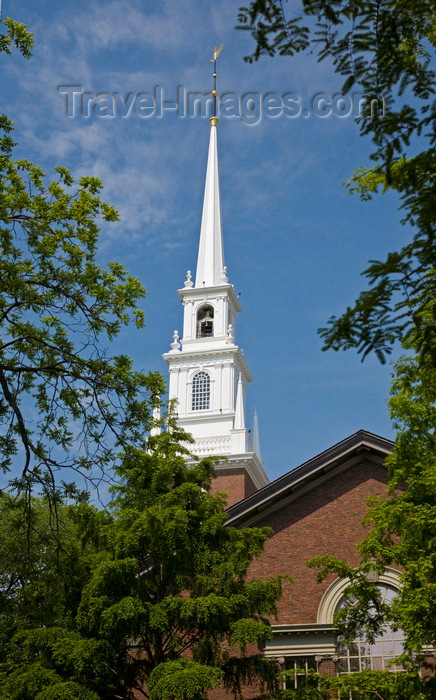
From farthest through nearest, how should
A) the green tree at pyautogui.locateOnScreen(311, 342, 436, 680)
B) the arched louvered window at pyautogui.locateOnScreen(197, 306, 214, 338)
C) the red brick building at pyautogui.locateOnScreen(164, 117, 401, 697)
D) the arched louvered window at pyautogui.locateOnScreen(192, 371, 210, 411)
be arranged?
1. the arched louvered window at pyautogui.locateOnScreen(197, 306, 214, 338)
2. the arched louvered window at pyautogui.locateOnScreen(192, 371, 210, 411)
3. the red brick building at pyautogui.locateOnScreen(164, 117, 401, 697)
4. the green tree at pyautogui.locateOnScreen(311, 342, 436, 680)

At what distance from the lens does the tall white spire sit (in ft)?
160

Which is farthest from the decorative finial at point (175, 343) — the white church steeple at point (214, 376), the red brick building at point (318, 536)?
the red brick building at point (318, 536)

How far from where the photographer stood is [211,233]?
5156 centimetres

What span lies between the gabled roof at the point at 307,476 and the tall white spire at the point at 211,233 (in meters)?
26.6

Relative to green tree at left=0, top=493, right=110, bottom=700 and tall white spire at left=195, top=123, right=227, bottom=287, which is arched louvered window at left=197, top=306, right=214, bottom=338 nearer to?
tall white spire at left=195, top=123, right=227, bottom=287

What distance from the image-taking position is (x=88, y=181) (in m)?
16.1

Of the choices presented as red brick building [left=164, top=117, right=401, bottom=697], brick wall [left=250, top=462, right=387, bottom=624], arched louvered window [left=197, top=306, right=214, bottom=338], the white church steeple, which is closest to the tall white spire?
the white church steeple

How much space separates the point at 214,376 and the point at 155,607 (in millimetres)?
29371

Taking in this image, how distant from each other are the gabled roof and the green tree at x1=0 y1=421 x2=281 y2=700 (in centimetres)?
443

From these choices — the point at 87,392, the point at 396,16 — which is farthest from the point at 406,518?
the point at 396,16

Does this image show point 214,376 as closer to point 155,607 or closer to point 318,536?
point 318,536

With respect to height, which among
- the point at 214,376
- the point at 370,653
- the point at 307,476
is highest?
the point at 214,376

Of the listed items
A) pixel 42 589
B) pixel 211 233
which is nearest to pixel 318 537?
pixel 42 589

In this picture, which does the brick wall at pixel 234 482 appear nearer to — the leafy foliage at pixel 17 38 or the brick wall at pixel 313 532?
the brick wall at pixel 313 532
